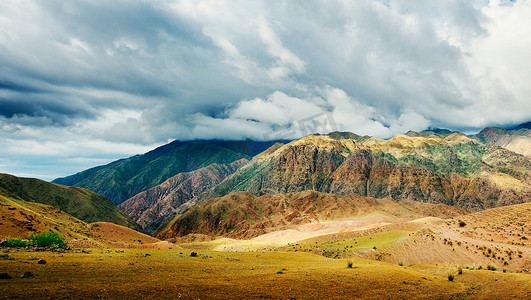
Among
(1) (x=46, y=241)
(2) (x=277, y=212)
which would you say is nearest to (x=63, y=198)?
(2) (x=277, y=212)

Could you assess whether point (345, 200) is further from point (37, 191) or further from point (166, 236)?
point (37, 191)

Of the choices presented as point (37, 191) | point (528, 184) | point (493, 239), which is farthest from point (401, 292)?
point (528, 184)

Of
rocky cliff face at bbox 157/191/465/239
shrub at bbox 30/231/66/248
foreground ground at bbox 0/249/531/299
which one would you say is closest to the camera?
foreground ground at bbox 0/249/531/299

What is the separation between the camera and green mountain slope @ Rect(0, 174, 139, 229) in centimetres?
10319

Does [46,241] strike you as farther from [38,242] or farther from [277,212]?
[277,212]

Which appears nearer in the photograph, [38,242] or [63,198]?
[38,242]

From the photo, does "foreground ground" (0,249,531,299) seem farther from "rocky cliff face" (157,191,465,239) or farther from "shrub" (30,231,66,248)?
"rocky cliff face" (157,191,465,239)

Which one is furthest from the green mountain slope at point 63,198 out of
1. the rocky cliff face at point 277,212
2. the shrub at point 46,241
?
the shrub at point 46,241

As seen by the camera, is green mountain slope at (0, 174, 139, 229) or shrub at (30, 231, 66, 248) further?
green mountain slope at (0, 174, 139, 229)

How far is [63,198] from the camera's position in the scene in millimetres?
112188

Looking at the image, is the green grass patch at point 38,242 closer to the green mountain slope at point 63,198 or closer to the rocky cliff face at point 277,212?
the green mountain slope at point 63,198

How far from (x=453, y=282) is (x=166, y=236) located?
529 feet

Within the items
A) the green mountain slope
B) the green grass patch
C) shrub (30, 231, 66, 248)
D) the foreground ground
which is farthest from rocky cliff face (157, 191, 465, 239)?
the foreground ground

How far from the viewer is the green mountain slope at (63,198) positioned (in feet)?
339
